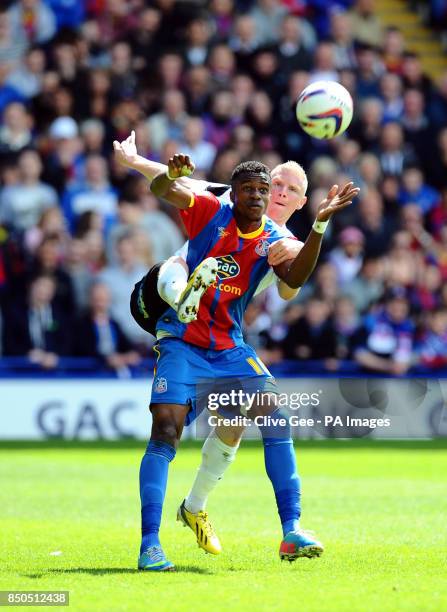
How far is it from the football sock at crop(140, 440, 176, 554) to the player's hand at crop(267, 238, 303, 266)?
1388 millimetres

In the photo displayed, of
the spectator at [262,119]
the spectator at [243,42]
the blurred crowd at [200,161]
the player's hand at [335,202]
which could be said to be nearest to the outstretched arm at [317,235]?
the player's hand at [335,202]

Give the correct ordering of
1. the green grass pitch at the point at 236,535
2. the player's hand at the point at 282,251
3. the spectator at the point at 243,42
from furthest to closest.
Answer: the spectator at the point at 243,42 < the player's hand at the point at 282,251 < the green grass pitch at the point at 236,535

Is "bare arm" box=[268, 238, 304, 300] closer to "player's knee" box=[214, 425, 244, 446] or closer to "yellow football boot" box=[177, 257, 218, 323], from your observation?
"yellow football boot" box=[177, 257, 218, 323]

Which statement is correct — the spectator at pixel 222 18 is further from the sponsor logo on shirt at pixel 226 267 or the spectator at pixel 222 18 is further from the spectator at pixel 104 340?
the sponsor logo on shirt at pixel 226 267

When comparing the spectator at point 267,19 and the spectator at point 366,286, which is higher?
the spectator at point 267,19

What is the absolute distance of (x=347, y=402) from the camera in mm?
18281

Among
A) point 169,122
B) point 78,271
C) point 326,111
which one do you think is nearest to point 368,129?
point 169,122

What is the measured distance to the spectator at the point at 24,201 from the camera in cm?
1830

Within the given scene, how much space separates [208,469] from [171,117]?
38.4 feet

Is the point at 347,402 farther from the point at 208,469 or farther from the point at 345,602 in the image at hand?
the point at 345,602

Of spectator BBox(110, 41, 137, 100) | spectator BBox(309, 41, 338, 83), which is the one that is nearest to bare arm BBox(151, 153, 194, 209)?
spectator BBox(110, 41, 137, 100)

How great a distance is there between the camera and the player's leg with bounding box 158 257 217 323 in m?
7.80

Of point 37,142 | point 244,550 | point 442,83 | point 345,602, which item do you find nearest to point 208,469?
point 244,550

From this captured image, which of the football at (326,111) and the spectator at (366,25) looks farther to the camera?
the spectator at (366,25)
